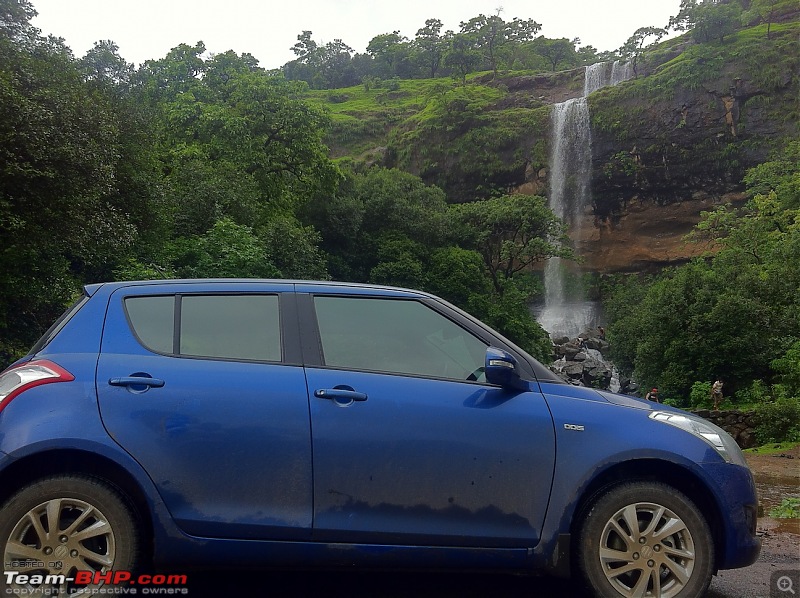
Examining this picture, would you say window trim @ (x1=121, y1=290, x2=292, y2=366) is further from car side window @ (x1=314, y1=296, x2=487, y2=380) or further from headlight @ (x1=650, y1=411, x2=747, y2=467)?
headlight @ (x1=650, y1=411, x2=747, y2=467)

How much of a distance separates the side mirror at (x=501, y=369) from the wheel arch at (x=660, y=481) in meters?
0.66

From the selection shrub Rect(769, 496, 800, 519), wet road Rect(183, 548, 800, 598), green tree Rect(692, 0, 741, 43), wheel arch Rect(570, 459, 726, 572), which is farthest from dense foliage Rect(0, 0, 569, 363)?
green tree Rect(692, 0, 741, 43)

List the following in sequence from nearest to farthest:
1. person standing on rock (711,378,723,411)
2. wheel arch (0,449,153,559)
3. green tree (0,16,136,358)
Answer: wheel arch (0,449,153,559) → green tree (0,16,136,358) → person standing on rock (711,378,723,411)

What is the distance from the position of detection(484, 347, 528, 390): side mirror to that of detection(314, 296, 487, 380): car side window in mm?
145

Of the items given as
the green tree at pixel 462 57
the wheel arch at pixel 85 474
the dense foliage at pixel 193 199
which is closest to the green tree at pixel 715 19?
the dense foliage at pixel 193 199

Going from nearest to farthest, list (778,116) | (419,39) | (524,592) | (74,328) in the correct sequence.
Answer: (74,328) → (524,592) → (778,116) → (419,39)

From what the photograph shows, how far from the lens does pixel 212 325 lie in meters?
3.77

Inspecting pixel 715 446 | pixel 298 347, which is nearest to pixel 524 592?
pixel 715 446

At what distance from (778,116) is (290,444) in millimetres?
52502

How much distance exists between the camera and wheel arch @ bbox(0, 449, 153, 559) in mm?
3326

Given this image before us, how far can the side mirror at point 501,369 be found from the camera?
11.8ft

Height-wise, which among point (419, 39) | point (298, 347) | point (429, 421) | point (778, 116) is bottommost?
point (429, 421)

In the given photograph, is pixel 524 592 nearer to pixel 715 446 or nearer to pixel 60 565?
pixel 715 446

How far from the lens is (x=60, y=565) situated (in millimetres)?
3215
